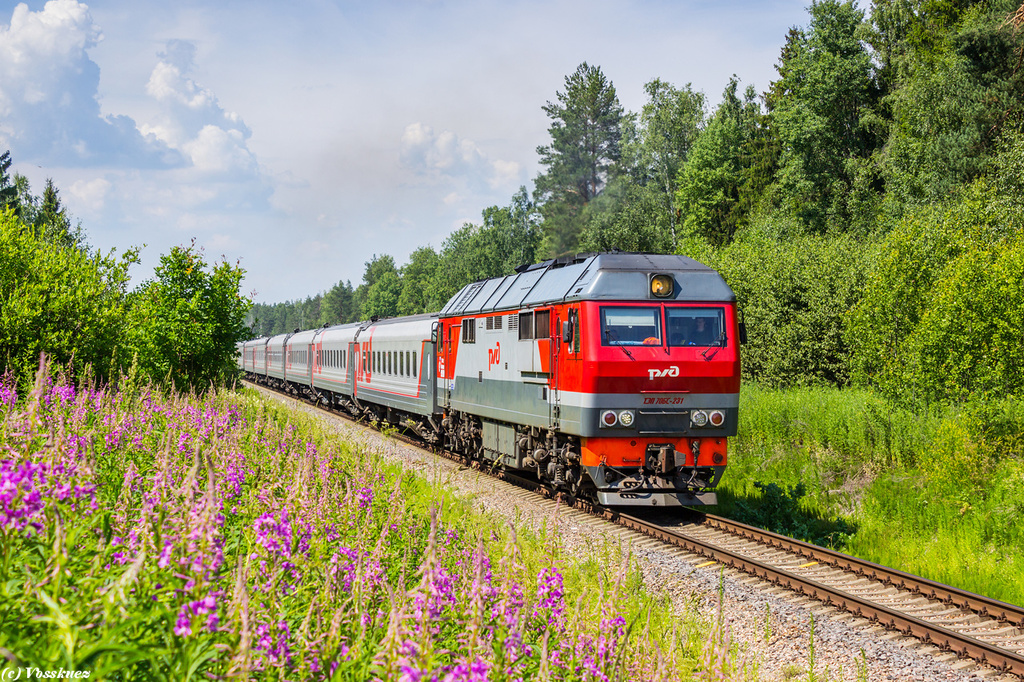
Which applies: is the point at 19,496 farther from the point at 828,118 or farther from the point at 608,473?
the point at 828,118

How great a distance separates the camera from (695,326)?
10.9 meters

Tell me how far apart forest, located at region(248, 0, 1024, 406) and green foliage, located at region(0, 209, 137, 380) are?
3804 mm

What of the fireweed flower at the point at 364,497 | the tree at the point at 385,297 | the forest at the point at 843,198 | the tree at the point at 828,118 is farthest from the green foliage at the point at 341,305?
the fireweed flower at the point at 364,497

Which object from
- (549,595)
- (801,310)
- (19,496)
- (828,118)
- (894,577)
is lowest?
(894,577)

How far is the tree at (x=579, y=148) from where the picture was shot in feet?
185

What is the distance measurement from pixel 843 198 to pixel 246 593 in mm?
44330

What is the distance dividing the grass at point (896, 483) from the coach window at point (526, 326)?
4580 millimetres

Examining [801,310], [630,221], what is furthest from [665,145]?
[801,310]

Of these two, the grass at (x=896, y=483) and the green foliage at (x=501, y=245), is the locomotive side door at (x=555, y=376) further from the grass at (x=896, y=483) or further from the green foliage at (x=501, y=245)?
the green foliage at (x=501, y=245)

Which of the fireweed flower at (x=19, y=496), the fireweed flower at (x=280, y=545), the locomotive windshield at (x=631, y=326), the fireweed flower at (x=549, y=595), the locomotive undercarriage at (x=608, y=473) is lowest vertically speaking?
the locomotive undercarriage at (x=608, y=473)

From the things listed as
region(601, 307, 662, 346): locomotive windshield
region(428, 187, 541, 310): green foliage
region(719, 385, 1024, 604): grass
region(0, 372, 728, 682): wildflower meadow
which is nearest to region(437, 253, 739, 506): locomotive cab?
region(601, 307, 662, 346): locomotive windshield

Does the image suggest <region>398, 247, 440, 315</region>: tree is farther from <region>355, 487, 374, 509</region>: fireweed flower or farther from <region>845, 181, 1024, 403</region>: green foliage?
<region>355, 487, 374, 509</region>: fireweed flower

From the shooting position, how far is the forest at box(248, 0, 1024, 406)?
52.8 feet

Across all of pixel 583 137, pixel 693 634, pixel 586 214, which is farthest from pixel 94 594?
pixel 583 137
